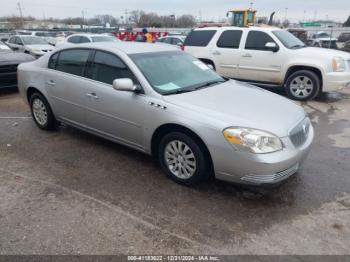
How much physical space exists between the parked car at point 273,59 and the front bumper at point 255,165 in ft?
16.5

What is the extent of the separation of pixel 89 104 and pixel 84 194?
1409 mm

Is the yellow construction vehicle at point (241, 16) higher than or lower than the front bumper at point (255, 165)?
higher

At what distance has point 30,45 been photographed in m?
15.3

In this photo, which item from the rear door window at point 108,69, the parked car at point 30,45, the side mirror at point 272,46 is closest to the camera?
the rear door window at point 108,69

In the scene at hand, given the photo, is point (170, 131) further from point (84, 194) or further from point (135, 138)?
point (84, 194)

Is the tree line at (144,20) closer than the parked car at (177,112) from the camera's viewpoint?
No

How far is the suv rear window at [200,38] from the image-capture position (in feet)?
30.4

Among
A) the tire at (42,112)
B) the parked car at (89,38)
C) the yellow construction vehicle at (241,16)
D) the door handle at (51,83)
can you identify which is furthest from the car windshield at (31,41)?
the door handle at (51,83)

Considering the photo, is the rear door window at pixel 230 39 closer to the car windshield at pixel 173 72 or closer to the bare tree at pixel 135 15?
the car windshield at pixel 173 72

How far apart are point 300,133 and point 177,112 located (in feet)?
4.57

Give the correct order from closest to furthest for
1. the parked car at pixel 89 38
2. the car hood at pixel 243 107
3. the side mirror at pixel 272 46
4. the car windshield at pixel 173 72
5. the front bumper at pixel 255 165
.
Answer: the front bumper at pixel 255 165 → the car hood at pixel 243 107 → the car windshield at pixel 173 72 → the side mirror at pixel 272 46 → the parked car at pixel 89 38

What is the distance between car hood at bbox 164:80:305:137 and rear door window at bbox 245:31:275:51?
4.47 meters

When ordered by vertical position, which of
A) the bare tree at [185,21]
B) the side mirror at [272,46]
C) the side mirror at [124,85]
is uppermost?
the side mirror at [124,85]

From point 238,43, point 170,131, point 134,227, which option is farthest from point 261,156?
point 238,43
